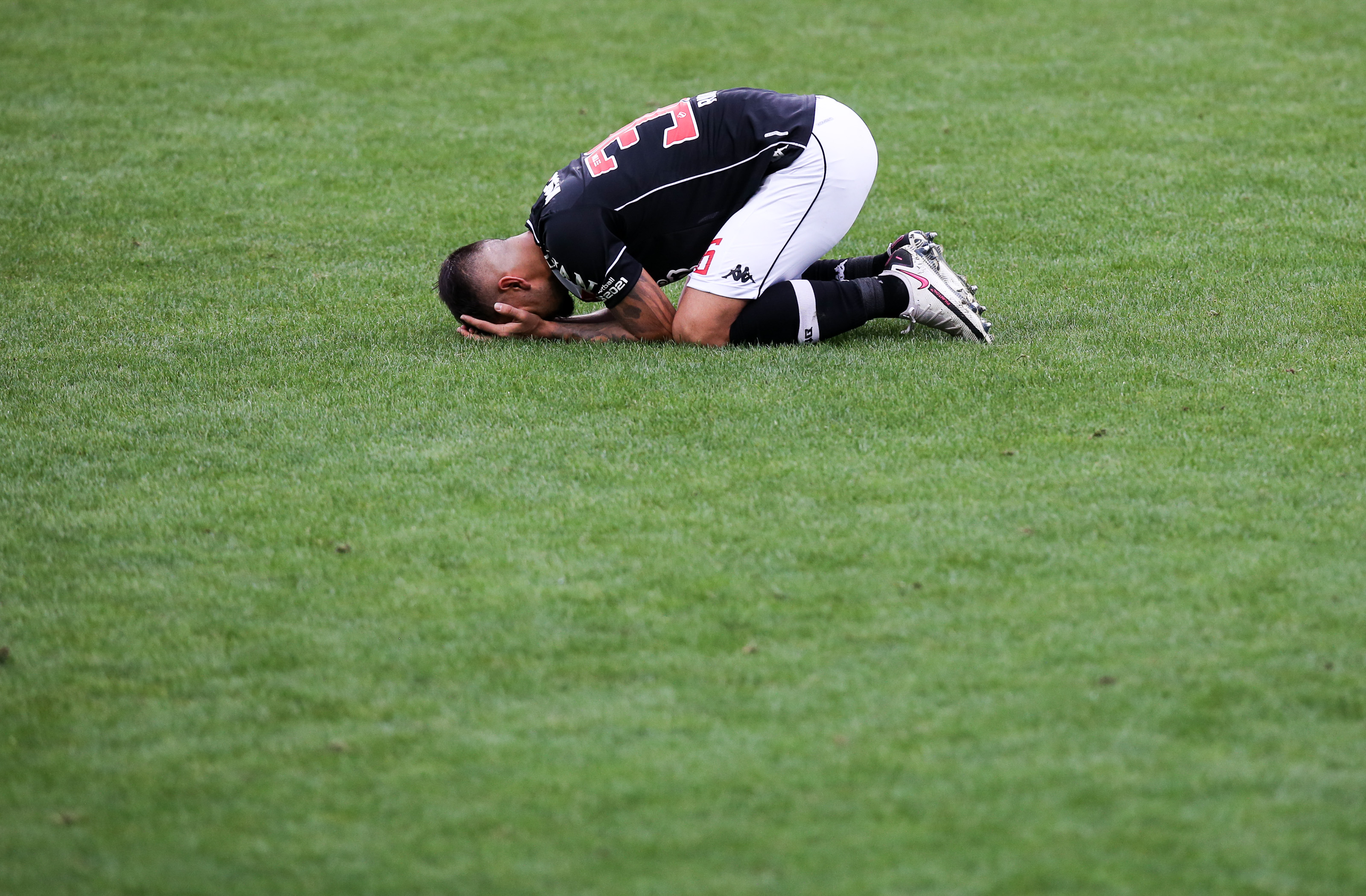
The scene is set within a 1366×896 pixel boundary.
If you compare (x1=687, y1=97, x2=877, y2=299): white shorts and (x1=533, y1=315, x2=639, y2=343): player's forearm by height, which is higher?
(x1=687, y1=97, x2=877, y2=299): white shorts

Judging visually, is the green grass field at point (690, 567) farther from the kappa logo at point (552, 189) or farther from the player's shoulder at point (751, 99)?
the player's shoulder at point (751, 99)

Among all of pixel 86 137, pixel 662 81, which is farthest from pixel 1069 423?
pixel 86 137

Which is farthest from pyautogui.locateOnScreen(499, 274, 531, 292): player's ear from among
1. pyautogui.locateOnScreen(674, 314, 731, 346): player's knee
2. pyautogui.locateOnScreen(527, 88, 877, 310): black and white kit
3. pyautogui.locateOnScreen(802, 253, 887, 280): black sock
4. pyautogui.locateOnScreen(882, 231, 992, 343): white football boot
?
pyautogui.locateOnScreen(882, 231, 992, 343): white football boot

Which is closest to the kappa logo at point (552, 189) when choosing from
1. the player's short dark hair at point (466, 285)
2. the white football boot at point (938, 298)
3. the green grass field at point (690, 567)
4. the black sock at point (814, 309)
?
the player's short dark hair at point (466, 285)

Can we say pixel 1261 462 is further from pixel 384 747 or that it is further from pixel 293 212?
pixel 293 212

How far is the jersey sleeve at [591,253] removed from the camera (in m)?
5.94

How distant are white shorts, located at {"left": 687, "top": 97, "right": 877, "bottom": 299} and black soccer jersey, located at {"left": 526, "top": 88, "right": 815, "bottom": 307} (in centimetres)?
8

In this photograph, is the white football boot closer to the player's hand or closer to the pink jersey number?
the pink jersey number

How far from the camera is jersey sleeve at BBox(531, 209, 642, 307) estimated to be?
5.94 metres

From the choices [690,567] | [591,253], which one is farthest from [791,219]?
[690,567]

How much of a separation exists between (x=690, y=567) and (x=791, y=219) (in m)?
2.47

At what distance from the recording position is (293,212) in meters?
8.94

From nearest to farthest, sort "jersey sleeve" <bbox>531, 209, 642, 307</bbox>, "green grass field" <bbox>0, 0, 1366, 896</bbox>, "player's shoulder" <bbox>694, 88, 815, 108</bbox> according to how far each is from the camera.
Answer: "green grass field" <bbox>0, 0, 1366, 896</bbox> < "jersey sleeve" <bbox>531, 209, 642, 307</bbox> < "player's shoulder" <bbox>694, 88, 815, 108</bbox>

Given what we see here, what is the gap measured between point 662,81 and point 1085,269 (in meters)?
5.45
